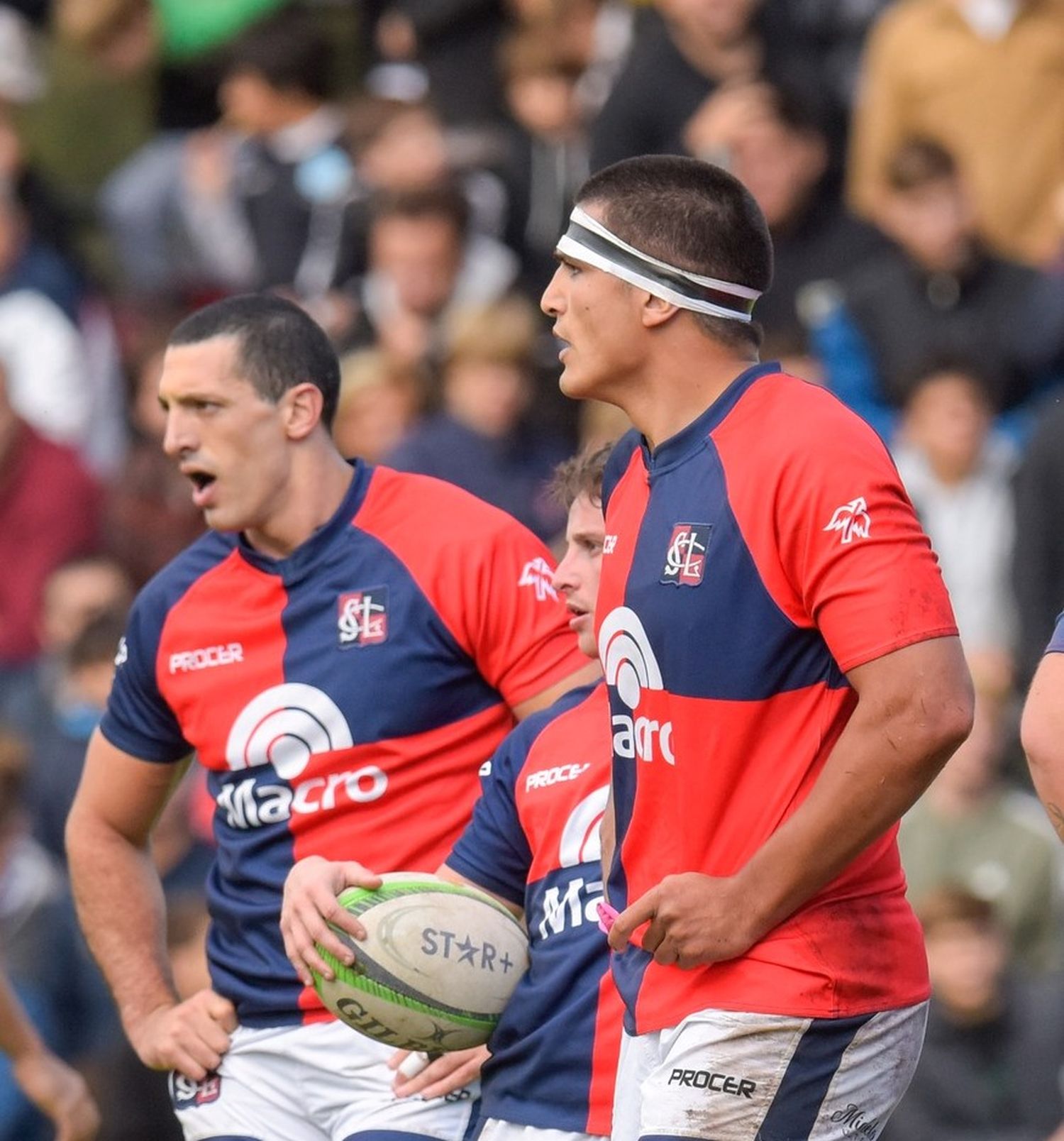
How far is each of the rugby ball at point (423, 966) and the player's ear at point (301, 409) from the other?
122 centimetres

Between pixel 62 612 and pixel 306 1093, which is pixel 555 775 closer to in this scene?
pixel 306 1093

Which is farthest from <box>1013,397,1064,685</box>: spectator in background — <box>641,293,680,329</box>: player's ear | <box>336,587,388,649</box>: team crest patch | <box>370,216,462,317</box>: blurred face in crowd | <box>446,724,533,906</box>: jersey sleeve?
<box>641,293,680,329</box>: player's ear

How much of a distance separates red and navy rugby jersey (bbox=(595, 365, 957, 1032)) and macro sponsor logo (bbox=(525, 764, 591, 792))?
0.59 m

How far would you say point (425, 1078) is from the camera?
5.36 meters

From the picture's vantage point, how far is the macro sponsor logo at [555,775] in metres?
5.16

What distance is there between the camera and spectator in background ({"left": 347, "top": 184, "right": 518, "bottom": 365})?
34.4 ft

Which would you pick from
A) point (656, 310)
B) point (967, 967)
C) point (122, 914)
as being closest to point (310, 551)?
point (122, 914)

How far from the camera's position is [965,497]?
30.7ft

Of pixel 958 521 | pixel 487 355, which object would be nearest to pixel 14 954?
pixel 487 355

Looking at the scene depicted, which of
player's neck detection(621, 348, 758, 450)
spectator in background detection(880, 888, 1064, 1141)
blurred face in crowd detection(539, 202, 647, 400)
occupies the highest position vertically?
blurred face in crowd detection(539, 202, 647, 400)

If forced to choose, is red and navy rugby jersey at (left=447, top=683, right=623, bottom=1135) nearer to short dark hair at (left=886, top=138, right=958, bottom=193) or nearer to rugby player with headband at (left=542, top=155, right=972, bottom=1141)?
rugby player with headband at (left=542, top=155, right=972, bottom=1141)

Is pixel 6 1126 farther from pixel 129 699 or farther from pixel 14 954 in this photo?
pixel 129 699

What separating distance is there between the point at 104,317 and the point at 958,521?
5.07 meters

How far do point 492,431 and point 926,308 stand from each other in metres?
1.81
